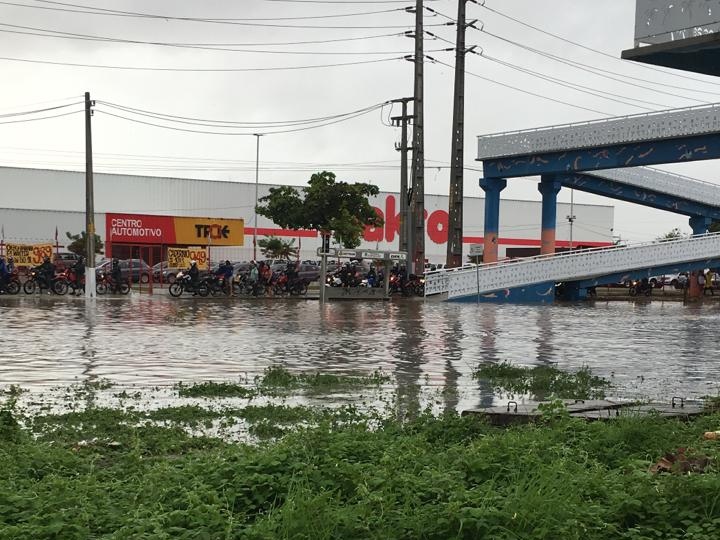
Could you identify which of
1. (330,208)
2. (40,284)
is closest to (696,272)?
(330,208)

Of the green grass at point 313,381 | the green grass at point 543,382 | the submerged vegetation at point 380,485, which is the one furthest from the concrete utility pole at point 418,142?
the submerged vegetation at point 380,485

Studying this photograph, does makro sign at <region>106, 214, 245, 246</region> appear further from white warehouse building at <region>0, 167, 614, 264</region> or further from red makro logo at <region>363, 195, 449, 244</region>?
red makro logo at <region>363, 195, 449, 244</region>

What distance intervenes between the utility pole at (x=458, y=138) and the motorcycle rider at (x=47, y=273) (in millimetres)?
16511

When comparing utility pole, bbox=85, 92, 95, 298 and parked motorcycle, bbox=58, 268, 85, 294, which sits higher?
utility pole, bbox=85, 92, 95, 298

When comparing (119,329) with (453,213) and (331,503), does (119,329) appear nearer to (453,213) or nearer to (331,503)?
(331,503)

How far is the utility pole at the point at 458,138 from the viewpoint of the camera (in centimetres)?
4344

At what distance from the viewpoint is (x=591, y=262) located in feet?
158

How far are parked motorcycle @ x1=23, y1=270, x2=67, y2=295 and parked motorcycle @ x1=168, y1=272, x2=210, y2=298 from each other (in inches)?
170

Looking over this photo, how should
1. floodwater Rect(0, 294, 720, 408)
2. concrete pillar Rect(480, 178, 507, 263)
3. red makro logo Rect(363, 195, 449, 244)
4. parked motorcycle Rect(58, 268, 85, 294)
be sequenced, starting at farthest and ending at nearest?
1. red makro logo Rect(363, 195, 449, 244)
2. concrete pillar Rect(480, 178, 507, 263)
3. parked motorcycle Rect(58, 268, 85, 294)
4. floodwater Rect(0, 294, 720, 408)

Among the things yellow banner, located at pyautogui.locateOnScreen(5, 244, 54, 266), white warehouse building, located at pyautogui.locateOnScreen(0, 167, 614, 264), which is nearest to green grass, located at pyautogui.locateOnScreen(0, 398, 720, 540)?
yellow banner, located at pyautogui.locateOnScreen(5, 244, 54, 266)

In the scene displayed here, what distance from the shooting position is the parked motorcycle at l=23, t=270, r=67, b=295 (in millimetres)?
40062

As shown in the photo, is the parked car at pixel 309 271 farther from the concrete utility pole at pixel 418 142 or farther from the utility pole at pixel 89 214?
the utility pole at pixel 89 214

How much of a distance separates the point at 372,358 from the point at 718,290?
53.9 meters

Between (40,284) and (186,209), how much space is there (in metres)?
51.4
